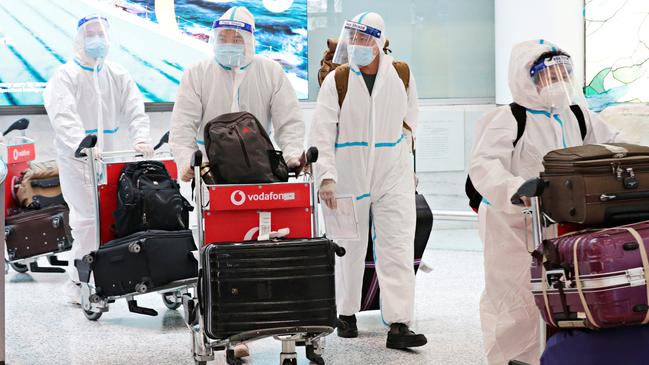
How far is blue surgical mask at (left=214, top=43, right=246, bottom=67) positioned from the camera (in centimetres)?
504

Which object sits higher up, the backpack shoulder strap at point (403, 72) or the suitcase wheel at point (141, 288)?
the backpack shoulder strap at point (403, 72)

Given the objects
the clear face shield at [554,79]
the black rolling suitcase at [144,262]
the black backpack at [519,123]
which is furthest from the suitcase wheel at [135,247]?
the clear face shield at [554,79]

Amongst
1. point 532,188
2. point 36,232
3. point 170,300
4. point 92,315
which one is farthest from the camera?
point 36,232

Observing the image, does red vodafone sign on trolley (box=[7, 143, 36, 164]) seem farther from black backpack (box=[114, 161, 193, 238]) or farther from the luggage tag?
the luggage tag

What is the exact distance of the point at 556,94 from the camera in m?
3.92

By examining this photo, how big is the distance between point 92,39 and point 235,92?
186 cm

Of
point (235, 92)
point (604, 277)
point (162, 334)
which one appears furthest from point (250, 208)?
point (604, 277)

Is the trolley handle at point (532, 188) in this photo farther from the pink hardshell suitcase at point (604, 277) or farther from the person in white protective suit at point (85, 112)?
the person in white protective suit at point (85, 112)

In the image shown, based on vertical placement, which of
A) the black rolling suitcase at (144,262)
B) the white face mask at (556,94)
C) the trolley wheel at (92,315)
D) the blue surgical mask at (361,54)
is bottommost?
the trolley wheel at (92,315)

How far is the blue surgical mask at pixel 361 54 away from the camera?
5.19m

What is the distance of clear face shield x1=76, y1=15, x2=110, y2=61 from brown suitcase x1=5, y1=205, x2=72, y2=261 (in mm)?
1163

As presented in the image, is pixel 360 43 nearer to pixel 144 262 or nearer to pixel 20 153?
pixel 144 262

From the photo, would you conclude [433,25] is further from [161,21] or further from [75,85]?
[75,85]

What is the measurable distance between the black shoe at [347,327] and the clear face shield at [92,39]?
2423 mm
